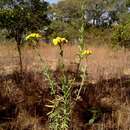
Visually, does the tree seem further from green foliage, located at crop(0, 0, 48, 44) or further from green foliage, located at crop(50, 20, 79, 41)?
green foliage, located at crop(50, 20, 79, 41)

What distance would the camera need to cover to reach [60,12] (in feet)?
134

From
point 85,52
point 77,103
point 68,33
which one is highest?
point 68,33

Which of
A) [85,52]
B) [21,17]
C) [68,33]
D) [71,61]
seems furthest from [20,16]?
[68,33]

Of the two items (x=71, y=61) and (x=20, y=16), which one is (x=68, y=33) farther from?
(x=20, y=16)

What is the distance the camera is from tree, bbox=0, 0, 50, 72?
23.9 ft

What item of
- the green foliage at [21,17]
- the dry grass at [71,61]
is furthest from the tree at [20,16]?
the dry grass at [71,61]

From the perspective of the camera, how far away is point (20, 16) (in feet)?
24.3

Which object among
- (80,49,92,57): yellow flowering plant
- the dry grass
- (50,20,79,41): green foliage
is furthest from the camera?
(50,20,79,41): green foliage

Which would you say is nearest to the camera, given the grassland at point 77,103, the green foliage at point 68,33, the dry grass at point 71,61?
the grassland at point 77,103

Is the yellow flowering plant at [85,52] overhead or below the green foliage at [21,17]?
below

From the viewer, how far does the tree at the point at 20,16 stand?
7.30 meters

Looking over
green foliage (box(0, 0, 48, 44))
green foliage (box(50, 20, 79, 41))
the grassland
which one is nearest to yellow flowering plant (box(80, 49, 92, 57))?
the grassland

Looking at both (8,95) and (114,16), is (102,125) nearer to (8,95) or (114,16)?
(8,95)

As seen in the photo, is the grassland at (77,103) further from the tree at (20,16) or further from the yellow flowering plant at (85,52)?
the yellow flowering plant at (85,52)
